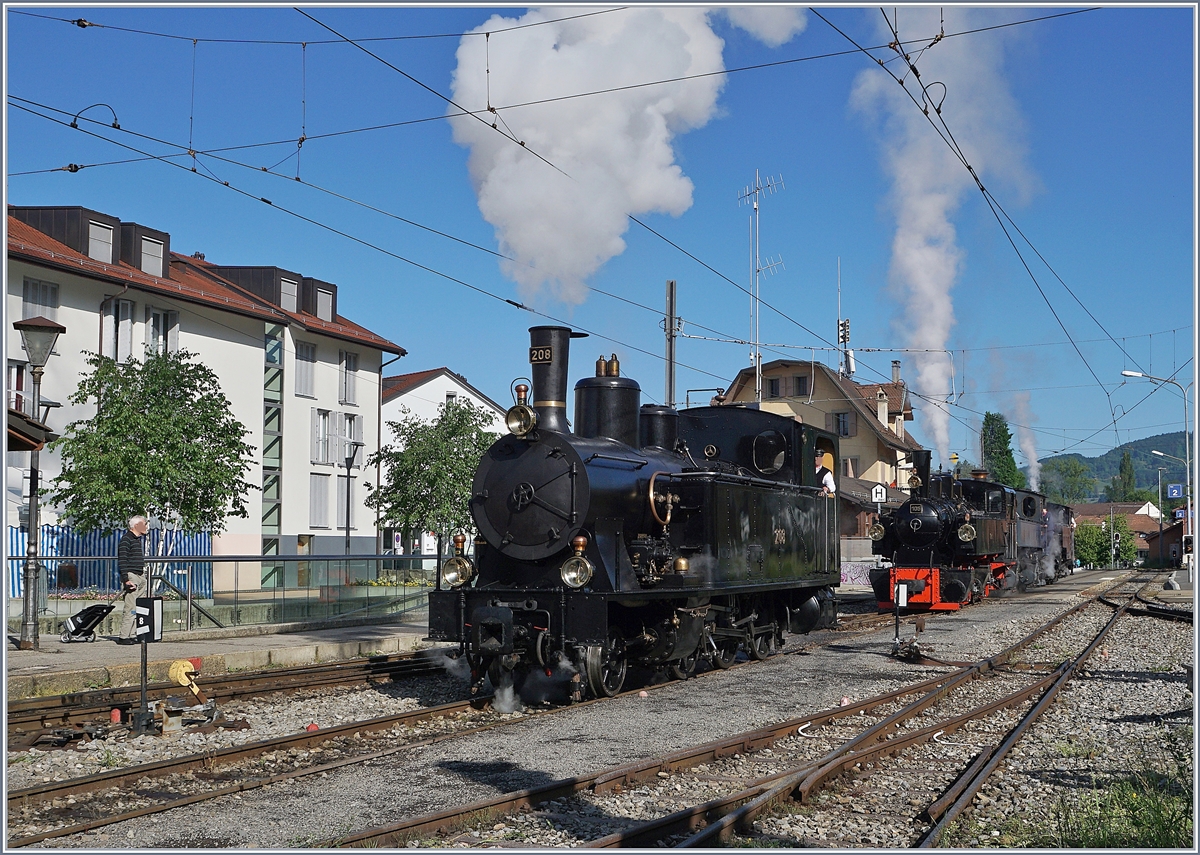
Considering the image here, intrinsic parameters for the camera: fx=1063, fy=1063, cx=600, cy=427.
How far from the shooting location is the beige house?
51969 mm

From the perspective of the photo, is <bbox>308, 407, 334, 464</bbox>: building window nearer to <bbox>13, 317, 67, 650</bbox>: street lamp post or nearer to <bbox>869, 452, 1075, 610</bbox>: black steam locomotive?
<bbox>869, 452, 1075, 610</bbox>: black steam locomotive

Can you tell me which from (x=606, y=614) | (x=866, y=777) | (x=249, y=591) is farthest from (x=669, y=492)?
(x=249, y=591)

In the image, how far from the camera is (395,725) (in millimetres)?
9547

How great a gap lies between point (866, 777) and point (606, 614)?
3.19 metres

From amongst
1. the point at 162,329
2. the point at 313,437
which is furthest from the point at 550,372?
the point at 313,437

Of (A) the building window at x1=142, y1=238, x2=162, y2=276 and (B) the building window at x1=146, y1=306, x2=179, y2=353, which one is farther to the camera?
(A) the building window at x1=142, y1=238, x2=162, y2=276

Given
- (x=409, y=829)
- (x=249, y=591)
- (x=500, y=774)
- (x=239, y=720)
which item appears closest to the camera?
(x=409, y=829)

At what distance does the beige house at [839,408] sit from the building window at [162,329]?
93.3 ft

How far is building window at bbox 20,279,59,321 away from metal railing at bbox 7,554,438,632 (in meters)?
12.9

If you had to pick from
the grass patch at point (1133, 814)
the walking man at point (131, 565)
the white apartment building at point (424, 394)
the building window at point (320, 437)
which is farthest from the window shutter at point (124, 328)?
the grass patch at point (1133, 814)

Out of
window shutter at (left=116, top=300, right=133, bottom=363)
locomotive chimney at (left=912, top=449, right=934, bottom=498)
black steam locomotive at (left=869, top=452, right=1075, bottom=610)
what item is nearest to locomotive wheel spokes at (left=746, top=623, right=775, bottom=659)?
black steam locomotive at (left=869, top=452, right=1075, bottom=610)

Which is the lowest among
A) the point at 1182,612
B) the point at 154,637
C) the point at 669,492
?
the point at 1182,612

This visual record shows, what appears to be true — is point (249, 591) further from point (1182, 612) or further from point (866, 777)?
point (1182, 612)

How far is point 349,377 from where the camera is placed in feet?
125
